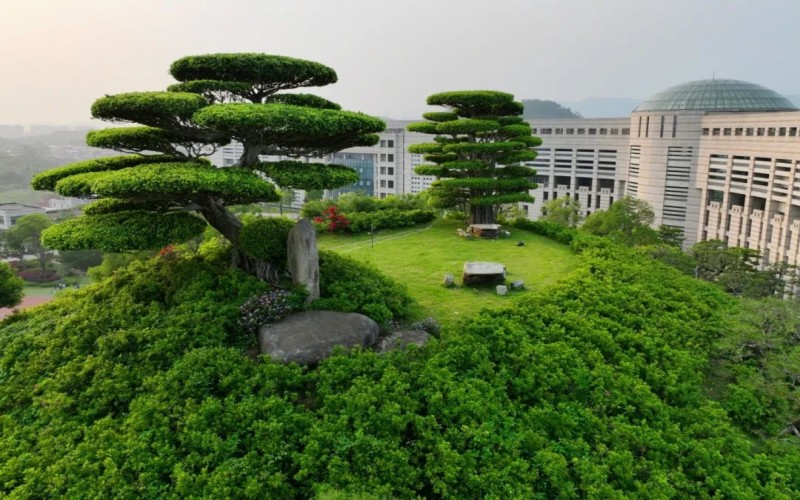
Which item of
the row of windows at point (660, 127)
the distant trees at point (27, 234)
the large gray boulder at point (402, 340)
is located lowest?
the distant trees at point (27, 234)

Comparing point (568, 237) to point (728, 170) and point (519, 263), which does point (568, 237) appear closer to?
point (519, 263)

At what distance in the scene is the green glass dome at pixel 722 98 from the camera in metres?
39.0

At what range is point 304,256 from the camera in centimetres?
887

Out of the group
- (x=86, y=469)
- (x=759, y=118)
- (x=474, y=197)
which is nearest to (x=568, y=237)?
(x=474, y=197)

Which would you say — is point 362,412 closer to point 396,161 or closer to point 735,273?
point 735,273

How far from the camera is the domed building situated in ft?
92.6

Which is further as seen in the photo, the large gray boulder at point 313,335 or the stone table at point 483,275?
the stone table at point 483,275

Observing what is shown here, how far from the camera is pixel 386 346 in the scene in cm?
787

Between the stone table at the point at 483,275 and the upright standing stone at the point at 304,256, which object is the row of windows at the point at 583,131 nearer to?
the stone table at the point at 483,275

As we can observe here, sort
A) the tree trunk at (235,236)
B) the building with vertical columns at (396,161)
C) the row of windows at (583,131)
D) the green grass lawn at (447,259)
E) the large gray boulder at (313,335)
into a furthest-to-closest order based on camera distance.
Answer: the building with vertical columns at (396,161) < the row of windows at (583,131) < the green grass lawn at (447,259) < the tree trunk at (235,236) < the large gray boulder at (313,335)

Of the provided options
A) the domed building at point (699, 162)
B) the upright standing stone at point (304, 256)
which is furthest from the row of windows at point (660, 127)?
the upright standing stone at point (304, 256)

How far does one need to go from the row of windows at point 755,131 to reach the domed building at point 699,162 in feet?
0.19

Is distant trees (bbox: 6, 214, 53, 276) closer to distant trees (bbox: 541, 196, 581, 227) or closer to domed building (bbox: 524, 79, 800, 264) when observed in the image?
distant trees (bbox: 541, 196, 581, 227)

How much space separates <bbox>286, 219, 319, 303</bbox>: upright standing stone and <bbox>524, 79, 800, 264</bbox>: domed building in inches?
1114
